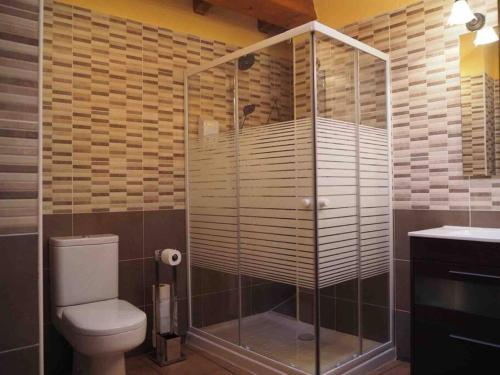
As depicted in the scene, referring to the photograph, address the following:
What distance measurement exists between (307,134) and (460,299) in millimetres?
1193

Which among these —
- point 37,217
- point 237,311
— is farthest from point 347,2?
point 37,217

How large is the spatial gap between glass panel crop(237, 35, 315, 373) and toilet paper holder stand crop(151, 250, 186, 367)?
→ 18.4 inches

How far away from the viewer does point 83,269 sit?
246 cm

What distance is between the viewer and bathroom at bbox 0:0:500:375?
226cm

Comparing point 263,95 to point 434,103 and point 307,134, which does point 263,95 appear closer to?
point 307,134

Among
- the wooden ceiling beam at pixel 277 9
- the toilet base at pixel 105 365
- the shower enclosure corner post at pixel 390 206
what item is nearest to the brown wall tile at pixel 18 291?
the toilet base at pixel 105 365

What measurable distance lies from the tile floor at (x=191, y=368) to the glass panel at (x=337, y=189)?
29cm

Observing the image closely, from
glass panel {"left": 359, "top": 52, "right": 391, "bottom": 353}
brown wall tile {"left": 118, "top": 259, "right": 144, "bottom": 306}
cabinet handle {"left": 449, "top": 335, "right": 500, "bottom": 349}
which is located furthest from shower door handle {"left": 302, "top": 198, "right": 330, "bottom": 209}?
brown wall tile {"left": 118, "top": 259, "right": 144, "bottom": 306}

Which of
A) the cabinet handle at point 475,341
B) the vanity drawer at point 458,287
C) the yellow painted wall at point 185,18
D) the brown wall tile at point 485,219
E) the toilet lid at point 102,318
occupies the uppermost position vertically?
the yellow painted wall at point 185,18

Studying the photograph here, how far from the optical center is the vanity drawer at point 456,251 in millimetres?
1948

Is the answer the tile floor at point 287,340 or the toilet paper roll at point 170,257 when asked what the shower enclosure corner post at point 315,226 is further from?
the toilet paper roll at point 170,257

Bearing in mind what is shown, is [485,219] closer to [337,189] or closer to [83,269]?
[337,189]

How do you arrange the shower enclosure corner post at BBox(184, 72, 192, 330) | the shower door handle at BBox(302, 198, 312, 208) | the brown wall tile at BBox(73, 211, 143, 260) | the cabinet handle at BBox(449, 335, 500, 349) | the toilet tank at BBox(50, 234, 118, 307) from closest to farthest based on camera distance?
1. the cabinet handle at BBox(449, 335, 500, 349)
2. the shower door handle at BBox(302, 198, 312, 208)
3. the toilet tank at BBox(50, 234, 118, 307)
4. the brown wall tile at BBox(73, 211, 143, 260)
5. the shower enclosure corner post at BBox(184, 72, 192, 330)

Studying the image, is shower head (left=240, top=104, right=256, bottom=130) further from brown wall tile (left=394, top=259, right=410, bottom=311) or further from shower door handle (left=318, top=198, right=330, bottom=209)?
brown wall tile (left=394, top=259, right=410, bottom=311)
